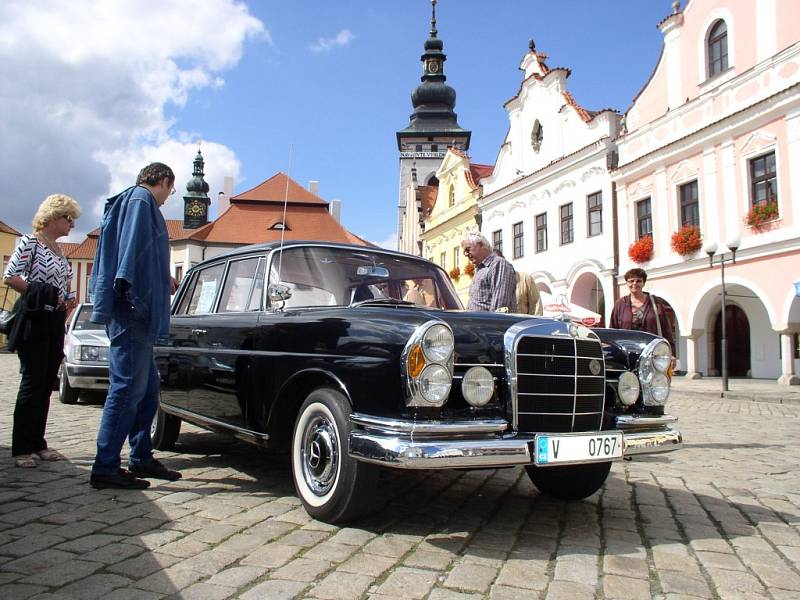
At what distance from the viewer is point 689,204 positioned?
2048cm

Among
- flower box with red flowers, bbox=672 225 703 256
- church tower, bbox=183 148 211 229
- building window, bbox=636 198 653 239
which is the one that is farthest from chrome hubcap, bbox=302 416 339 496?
church tower, bbox=183 148 211 229

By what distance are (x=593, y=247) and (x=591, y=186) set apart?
7.44 feet

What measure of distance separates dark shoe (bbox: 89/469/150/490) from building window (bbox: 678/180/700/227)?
1948 centimetres

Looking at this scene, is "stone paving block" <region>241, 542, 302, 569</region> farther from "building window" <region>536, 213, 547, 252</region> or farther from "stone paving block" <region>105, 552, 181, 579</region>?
"building window" <region>536, 213, 547, 252</region>

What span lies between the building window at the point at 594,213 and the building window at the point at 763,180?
6309 millimetres

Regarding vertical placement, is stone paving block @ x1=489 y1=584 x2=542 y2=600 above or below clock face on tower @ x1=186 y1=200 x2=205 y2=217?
below

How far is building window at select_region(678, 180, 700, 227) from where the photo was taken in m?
20.3

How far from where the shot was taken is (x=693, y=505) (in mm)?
4164

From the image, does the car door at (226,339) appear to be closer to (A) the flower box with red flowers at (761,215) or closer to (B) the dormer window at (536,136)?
(A) the flower box with red flowers at (761,215)

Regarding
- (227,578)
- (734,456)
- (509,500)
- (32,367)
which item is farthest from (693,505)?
(32,367)

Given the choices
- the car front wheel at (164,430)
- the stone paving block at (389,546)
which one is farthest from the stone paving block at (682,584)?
the car front wheel at (164,430)

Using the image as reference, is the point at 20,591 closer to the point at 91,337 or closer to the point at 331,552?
the point at 331,552

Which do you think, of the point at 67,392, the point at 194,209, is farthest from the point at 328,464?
the point at 194,209

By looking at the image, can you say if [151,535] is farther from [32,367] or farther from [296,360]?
[32,367]
